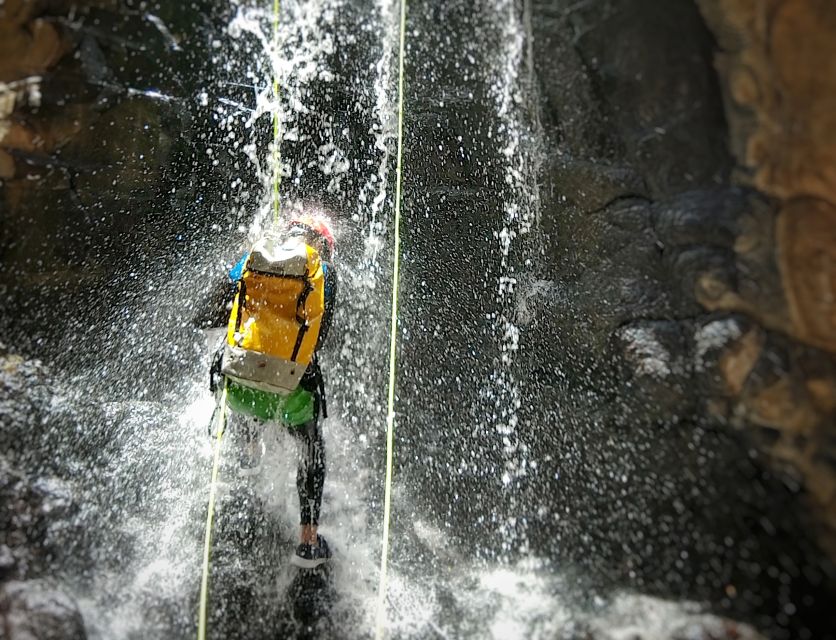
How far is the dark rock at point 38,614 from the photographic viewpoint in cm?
329

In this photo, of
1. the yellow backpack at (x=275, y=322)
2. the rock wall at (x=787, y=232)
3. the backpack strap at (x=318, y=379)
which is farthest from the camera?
the backpack strap at (x=318, y=379)

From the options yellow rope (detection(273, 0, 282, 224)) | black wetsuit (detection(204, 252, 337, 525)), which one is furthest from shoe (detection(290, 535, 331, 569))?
yellow rope (detection(273, 0, 282, 224))

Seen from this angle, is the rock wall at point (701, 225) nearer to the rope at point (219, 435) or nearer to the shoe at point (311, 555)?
the shoe at point (311, 555)

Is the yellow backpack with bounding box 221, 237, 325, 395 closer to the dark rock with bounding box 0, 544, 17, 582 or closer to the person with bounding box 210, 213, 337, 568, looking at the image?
the person with bounding box 210, 213, 337, 568

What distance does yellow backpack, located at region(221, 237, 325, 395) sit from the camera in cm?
316

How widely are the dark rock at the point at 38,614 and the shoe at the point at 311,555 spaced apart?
1389mm

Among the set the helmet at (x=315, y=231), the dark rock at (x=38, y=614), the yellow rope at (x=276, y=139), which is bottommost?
the dark rock at (x=38, y=614)

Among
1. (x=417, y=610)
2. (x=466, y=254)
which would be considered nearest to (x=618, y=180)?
(x=466, y=254)

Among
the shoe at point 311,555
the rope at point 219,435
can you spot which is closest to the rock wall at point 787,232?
the shoe at point 311,555

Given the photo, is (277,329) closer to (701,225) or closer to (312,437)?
(312,437)

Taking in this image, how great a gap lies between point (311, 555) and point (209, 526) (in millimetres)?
1088

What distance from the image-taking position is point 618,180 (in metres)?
3.74

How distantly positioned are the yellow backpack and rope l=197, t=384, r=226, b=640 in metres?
0.51

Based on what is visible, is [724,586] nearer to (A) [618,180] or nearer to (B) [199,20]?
(A) [618,180]
